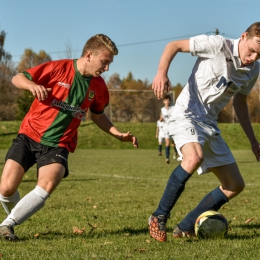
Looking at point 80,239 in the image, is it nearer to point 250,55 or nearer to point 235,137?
point 250,55

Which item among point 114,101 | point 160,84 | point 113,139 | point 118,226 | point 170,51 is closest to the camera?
point 160,84

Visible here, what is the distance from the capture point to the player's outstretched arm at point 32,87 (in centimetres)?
488

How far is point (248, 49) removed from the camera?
202 inches

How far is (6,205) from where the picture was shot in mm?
5684

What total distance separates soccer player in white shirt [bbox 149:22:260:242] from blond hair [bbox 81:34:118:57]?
59 centimetres

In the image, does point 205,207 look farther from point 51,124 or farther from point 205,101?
point 51,124

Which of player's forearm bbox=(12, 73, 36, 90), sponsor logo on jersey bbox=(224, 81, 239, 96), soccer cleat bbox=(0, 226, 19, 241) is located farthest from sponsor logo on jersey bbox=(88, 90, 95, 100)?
soccer cleat bbox=(0, 226, 19, 241)

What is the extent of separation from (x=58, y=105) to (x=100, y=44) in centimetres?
71

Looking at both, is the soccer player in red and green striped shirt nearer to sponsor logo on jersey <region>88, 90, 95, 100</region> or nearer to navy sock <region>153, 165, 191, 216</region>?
sponsor logo on jersey <region>88, 90, 95, 100</region>

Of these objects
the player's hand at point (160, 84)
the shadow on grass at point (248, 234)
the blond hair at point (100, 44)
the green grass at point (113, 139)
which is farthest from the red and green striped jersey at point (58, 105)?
the green grass at point (113, 139)

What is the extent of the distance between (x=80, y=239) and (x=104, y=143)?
108 ft

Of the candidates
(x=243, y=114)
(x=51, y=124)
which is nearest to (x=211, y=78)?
(x=243, y=114)

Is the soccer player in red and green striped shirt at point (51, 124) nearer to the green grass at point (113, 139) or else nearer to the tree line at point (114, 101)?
the green grass at point (113, 139)

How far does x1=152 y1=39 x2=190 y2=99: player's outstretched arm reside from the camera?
4.86 metres
